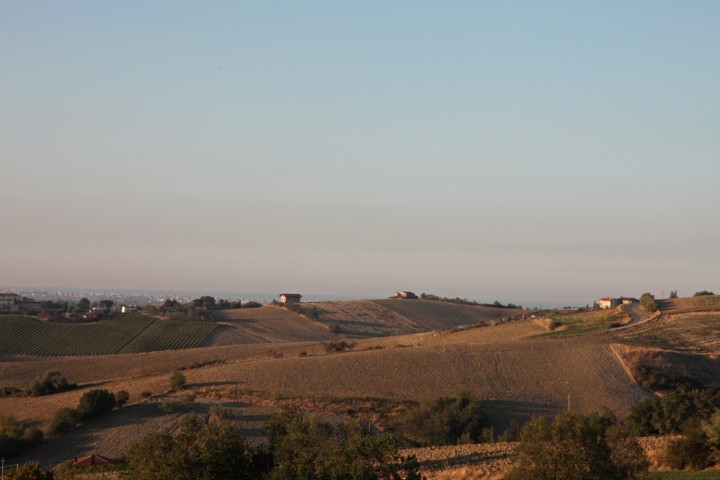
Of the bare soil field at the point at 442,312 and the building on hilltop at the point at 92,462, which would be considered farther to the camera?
the bare soil field at the point at 442,312

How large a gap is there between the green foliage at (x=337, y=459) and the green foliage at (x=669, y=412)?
1703 centimetres

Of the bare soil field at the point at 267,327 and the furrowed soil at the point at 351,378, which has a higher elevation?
the bare soil field at the point at 267,327

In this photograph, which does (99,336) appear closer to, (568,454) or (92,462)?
(92,462)

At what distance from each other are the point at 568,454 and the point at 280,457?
26.5ft

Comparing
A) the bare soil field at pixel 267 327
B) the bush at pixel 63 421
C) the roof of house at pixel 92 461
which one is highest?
the bare soil field at pixel 267 327

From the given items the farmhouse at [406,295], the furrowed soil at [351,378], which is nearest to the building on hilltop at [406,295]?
the farmhouse at [406,295]

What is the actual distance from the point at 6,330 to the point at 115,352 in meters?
14.2

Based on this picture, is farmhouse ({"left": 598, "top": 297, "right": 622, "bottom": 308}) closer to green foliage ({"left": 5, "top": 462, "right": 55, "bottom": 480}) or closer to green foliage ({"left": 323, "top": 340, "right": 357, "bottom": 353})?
green foliage ({"left": 323, "top": 340, "right": 357, "bottom": 353})

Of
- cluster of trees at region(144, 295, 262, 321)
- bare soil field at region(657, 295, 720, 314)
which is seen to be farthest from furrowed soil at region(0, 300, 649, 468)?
cluster of trees at region(144, 295, 262, 321)

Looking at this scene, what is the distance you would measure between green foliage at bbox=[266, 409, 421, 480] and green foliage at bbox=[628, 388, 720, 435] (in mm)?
17032

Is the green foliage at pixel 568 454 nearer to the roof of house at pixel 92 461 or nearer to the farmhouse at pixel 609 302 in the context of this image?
the roof of house at pixel 92 461

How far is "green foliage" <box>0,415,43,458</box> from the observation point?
4103 centimetres

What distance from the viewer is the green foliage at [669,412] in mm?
36906

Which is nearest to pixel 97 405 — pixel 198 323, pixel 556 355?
pixel 556 355
